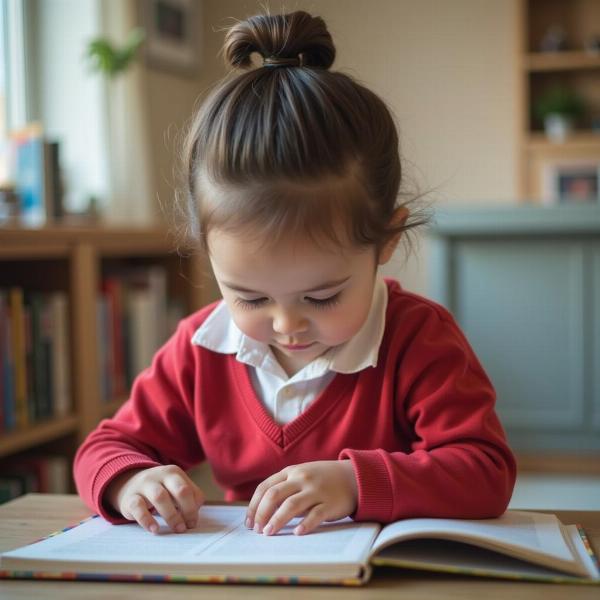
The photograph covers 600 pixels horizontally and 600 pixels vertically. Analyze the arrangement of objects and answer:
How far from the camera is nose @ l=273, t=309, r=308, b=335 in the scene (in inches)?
32.3

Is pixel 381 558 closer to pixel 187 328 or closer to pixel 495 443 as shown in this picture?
pixel 495 443

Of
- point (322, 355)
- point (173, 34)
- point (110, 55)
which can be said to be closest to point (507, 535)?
point (322, 355)

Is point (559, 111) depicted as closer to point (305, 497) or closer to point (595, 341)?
point (595, 341)

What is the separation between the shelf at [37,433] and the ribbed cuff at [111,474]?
123cm

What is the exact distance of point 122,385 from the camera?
8.80 feet

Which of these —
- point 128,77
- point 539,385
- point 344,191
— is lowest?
point 539,385

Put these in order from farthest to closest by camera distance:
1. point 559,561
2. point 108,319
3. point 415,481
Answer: point 108,319, point 415,481, point 559,561

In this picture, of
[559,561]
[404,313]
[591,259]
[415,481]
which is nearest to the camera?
[559,561]

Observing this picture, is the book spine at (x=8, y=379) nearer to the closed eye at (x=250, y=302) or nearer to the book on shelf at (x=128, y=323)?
the book on shelf at (x=128, y=323)

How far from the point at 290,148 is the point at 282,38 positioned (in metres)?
0.16

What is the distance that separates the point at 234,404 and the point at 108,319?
5.43 feet

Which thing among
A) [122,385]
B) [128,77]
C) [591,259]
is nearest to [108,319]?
[122,385]

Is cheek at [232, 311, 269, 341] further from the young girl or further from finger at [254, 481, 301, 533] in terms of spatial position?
finger at [254, 481, 301, 533]

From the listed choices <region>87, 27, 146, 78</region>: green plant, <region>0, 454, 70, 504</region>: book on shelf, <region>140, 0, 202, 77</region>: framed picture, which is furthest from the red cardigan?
<region>140, 0, 202, 77</region>: framed picture
